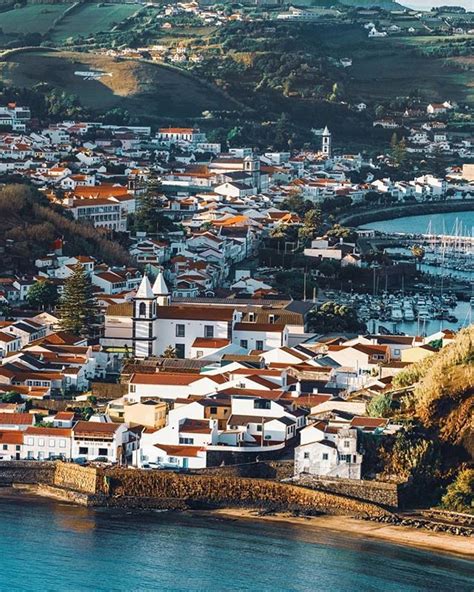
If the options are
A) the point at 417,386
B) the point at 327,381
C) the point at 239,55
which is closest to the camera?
the point at 417,386

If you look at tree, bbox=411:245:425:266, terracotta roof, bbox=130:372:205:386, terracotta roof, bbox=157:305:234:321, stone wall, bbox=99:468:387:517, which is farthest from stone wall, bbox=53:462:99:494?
tree, bbox=411:245:425:266

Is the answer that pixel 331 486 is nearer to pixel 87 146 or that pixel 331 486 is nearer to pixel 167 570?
pixel 167 570

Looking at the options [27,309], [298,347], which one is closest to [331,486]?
[298,347]

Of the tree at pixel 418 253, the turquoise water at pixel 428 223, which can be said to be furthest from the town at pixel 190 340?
the turquoise water at pixel 428 223

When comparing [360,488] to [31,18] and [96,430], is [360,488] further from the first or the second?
[31,18]

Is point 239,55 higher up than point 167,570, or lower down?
higher up

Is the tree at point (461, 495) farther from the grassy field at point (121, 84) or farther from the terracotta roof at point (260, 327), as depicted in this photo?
the grassy field at point (121, 84)

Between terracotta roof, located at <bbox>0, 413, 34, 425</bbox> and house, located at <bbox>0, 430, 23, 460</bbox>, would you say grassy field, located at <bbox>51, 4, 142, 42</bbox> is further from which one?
house, located at <bbox>0, 430, 23, 460</bbox>
